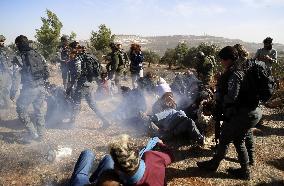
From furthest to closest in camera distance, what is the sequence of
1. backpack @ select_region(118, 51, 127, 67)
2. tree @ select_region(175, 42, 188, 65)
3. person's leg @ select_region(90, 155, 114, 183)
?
1. tree @ select_region(175, 42, 188, 65)
2. backpack @ select_region(118, 51, 127, 67)
3. person's leg @ select_region(90, 155, 114, 183)

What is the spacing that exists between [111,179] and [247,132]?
2.93 metres

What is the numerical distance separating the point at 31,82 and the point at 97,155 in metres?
2.17

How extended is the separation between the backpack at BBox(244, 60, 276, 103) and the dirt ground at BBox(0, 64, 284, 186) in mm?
1484

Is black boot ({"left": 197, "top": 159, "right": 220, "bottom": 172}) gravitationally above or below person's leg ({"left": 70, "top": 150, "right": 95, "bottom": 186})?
below

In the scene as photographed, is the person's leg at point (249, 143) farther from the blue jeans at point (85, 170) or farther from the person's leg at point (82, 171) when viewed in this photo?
the person's leg at point (82, 171)

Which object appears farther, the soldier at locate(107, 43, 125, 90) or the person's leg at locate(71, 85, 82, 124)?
the soldier at locate(107, 43, 125, 90)

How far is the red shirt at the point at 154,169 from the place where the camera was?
3.43 metres

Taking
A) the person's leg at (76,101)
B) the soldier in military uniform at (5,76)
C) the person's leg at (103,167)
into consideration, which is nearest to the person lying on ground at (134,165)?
the person's leg at (103,167)

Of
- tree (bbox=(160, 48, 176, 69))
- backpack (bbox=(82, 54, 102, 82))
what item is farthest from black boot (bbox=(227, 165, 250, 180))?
tree (bbox=(160, 48, 176, 69))

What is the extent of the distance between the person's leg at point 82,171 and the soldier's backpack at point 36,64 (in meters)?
3.41

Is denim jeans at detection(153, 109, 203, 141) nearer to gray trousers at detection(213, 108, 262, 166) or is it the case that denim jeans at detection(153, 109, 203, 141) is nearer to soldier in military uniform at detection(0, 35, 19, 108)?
gray trousers at detection(213, 108, 262, 166)

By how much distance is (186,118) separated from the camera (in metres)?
6.84

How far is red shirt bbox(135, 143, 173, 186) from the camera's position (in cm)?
343

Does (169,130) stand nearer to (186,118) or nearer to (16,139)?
(186,118)
